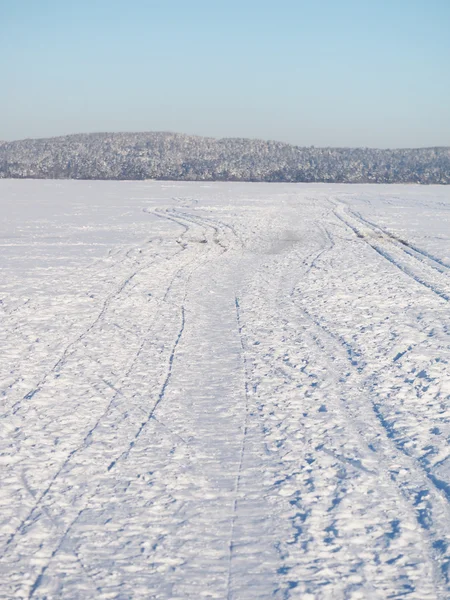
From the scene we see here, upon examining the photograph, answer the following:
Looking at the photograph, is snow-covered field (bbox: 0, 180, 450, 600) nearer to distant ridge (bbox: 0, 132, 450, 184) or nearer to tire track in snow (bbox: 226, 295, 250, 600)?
tire track in snow (bbox: 226, 295, 250, 600)

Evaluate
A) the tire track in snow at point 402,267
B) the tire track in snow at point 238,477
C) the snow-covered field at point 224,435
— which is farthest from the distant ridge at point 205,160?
the tire track in snow at point 238,477

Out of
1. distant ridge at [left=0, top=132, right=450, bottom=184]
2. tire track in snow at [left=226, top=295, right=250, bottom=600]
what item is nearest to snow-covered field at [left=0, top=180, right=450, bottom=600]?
tire track in snow at [left=226, top=295, right=250, bottom=600]

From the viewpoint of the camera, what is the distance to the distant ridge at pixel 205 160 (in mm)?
63938

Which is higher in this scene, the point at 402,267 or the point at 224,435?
→ the point at 402,267

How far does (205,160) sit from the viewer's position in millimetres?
84500

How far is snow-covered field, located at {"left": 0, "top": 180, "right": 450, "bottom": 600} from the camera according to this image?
3215mm

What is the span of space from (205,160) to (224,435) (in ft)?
268

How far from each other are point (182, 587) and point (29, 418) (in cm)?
232

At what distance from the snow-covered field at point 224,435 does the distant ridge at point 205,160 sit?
5051 centimetres

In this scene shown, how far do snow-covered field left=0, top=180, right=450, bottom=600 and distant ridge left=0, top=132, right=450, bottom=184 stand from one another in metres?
50.5

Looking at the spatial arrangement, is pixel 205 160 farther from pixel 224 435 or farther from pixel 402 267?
pixel 224 435

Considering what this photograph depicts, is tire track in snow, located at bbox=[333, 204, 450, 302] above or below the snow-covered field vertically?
above

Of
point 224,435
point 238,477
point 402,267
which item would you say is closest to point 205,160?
point 402,267

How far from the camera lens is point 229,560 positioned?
10.7 ft
